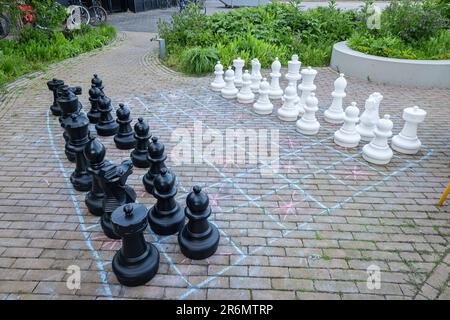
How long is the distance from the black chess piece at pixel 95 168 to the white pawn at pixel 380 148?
132 inches

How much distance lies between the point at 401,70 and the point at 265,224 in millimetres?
6334

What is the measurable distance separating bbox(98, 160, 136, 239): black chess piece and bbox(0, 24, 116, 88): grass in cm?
608

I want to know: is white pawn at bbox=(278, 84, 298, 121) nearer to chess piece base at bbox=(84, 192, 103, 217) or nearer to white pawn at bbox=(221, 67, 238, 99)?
white pawn at bbox=(221, 67, 238, 99)

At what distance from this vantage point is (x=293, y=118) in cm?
555

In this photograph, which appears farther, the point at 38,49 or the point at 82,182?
the point at 38,49

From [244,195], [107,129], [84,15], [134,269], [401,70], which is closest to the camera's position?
[134,269]

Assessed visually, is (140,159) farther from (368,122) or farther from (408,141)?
(408,141)

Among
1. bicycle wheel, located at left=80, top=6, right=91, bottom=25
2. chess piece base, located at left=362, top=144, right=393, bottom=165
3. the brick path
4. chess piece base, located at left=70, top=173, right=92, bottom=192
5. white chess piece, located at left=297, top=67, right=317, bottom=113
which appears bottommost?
the brick path

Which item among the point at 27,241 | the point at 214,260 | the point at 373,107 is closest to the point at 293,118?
the point at 373,107

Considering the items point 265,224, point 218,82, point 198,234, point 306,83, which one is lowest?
point 265,224

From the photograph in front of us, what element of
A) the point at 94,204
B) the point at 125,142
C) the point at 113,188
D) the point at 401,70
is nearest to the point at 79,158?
the point at 94,204

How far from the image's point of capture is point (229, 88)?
21.3 ft

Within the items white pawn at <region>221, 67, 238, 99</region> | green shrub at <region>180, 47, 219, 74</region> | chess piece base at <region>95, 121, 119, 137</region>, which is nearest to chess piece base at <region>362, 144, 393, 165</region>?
white pawn at <region>221, 67, 238, 99</region>

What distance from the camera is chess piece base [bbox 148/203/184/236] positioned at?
10.0 feet
